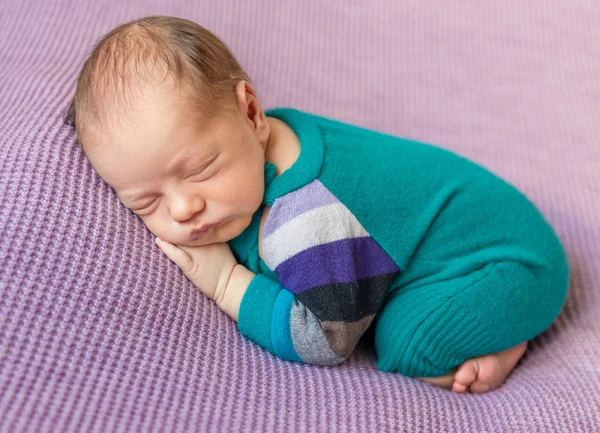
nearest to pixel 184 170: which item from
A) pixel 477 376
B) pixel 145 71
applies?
pixel 145 71

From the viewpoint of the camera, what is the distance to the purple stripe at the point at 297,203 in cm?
93

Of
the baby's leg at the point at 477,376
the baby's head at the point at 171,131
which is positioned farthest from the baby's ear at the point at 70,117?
the baby's leg at the point at 477,376

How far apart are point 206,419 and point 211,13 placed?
1119mm

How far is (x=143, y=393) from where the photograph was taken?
74 cm

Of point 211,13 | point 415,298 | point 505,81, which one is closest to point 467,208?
point 415,298

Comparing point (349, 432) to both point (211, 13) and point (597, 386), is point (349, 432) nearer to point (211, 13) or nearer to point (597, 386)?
point (597, 386)

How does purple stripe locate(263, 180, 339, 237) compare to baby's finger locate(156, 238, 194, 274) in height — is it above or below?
above

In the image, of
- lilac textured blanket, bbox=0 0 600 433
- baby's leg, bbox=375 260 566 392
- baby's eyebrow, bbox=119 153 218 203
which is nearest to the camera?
lilac textured blanket, bbox=0 0 600 433

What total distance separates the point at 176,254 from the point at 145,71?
10.6 inches

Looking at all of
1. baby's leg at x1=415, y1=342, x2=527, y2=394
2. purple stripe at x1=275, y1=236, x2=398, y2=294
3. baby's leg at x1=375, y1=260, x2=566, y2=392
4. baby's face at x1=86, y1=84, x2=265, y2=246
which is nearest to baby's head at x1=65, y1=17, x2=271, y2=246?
baby's face at x1=86, y1=84, x2=265, y2=246

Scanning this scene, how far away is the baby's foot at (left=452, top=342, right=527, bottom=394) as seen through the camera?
3.32 ft

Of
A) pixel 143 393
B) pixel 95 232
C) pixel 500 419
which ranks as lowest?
pixel 500 419

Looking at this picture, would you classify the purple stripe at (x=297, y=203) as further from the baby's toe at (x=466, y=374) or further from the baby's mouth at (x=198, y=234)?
the baby's toe at (x=466, y=374)

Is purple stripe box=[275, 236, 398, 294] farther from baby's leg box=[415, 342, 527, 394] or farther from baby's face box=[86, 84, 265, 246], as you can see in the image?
baby's leg box=[415, 342, 527, 394]
